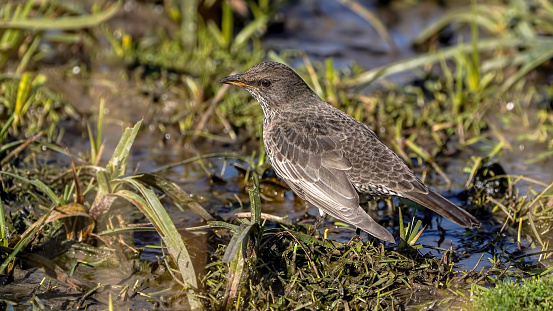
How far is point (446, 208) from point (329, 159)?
999 millimetres

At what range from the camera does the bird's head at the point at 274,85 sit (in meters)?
6.39

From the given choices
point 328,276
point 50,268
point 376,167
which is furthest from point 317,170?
point 50,268

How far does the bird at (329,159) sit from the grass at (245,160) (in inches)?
11.1

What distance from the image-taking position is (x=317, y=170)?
221 inches

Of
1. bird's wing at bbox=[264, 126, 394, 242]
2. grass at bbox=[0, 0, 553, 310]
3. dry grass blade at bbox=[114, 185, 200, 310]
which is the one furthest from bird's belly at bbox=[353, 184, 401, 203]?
dry grass blade at bbox=[114, 185, 200, 310]

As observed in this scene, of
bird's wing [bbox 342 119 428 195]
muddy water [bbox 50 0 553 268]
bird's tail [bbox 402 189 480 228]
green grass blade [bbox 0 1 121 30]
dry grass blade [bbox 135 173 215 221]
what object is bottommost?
muddy water [bbox 50 0 553 268]

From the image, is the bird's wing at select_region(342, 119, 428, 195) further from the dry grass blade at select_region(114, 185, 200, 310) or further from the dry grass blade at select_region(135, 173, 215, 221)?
the dry grass blade at select_region(114, 185, 200, 310)

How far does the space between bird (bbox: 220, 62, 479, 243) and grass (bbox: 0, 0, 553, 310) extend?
0.93 ft

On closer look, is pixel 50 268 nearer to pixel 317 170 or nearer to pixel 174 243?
pixel 174 243

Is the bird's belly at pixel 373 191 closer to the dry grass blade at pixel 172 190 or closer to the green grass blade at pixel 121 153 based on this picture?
the dry grass blade at pixel 172 190

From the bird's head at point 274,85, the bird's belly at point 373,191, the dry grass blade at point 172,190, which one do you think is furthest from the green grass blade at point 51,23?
the bird's belly at point 373,191

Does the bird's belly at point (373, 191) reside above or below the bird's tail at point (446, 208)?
below

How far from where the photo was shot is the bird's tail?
511 centimetres

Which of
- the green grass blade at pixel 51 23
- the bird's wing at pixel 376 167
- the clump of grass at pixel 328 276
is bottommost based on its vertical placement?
the clump of grass at pixel 328 276
